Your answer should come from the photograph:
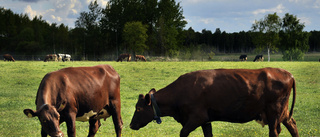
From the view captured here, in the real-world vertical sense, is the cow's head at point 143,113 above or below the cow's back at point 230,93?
below

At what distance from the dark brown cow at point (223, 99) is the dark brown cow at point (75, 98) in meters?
1.46

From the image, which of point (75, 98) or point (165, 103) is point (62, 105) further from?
point (165, 103)

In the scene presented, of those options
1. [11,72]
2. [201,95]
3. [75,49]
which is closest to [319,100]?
[201,95]

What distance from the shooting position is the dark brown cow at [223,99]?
24.3 feet

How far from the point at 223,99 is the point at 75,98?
12.4ft

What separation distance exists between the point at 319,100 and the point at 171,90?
15.8 m

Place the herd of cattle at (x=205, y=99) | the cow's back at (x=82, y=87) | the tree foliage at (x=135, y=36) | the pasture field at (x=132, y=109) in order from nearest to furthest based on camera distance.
Result: the herd of cattle at (x=205, y=99) → the cow's back at (x=82, y=87) → the pasture field at (x=132, y=109) → the tree foliage at (x=135, y=36)

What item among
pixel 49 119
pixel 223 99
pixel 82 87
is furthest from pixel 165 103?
pixel 49 119

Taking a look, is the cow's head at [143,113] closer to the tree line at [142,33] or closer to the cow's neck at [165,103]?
the cow's neck at [165,103]

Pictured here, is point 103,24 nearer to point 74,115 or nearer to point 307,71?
point 307,71

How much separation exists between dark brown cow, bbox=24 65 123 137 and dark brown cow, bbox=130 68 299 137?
146 cm

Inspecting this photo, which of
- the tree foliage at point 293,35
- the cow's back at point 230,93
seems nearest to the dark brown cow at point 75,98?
the cow's back at point 230,93

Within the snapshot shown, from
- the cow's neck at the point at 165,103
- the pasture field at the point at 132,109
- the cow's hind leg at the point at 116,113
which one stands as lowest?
the pasture field at the point at 132,109

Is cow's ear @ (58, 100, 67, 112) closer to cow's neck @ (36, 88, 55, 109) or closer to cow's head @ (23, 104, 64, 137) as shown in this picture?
cow's neck @ (36, 88, 55, 109)
